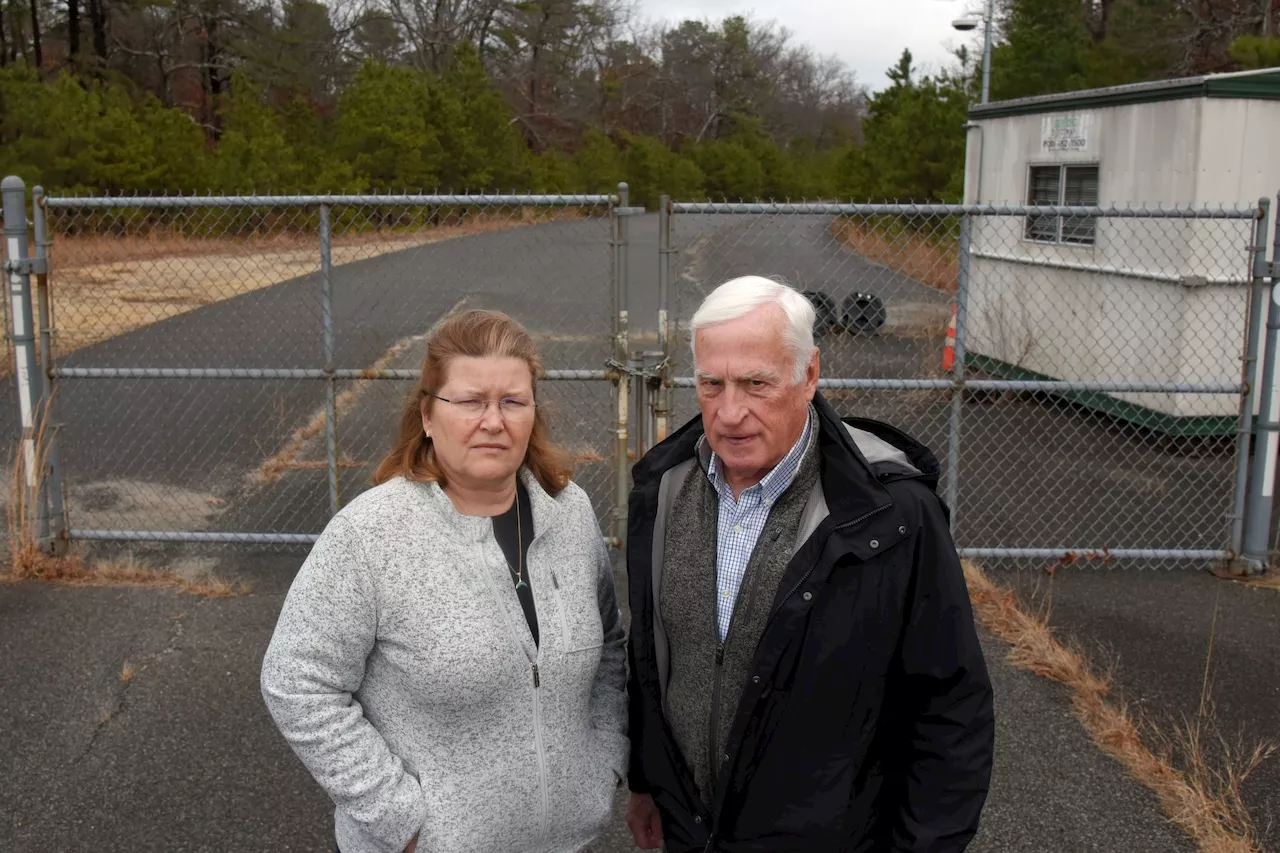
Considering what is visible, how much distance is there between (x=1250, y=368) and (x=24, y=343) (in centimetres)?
593

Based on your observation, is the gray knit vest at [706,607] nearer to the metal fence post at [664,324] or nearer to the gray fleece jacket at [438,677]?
the gray fleece jacket at [438,677]

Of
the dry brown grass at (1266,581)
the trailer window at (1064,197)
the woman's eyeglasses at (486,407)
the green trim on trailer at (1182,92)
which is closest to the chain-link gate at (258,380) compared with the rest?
the woman's eyeglasses at (486,407)

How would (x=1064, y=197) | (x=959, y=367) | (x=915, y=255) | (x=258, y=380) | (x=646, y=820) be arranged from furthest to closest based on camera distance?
1. (x=915, y=255)
2. (x=258, y=380)
3. (x=1064, y=197)
4. (x=959, y=367)
5. (x=646, y=820)

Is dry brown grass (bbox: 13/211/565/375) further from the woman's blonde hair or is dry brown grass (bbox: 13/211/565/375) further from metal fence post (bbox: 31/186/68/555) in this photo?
the woman's blonde hair

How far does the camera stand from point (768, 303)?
217 centimetres

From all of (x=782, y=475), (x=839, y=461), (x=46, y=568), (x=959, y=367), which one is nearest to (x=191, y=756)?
(x=46, y=568)

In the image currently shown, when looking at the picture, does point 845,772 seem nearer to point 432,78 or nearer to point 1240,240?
point 1240,240

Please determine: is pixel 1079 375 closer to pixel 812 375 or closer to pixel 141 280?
pixel 812 375

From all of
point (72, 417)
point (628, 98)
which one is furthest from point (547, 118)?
point (72, 417)

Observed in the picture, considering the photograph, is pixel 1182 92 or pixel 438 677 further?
pixel 1182 92

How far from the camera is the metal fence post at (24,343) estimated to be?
5.39 m

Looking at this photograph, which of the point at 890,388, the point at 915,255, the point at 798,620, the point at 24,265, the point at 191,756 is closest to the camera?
the point at 798,620

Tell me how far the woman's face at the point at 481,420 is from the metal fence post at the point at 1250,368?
180 inches

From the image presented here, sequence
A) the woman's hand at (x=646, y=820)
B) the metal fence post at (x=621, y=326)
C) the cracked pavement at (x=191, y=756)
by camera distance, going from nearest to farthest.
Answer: the woman's hand at (x=646, y=820), the cracked pavement at (x=191, y=756), the metal fence post at (x=621, y=326)
